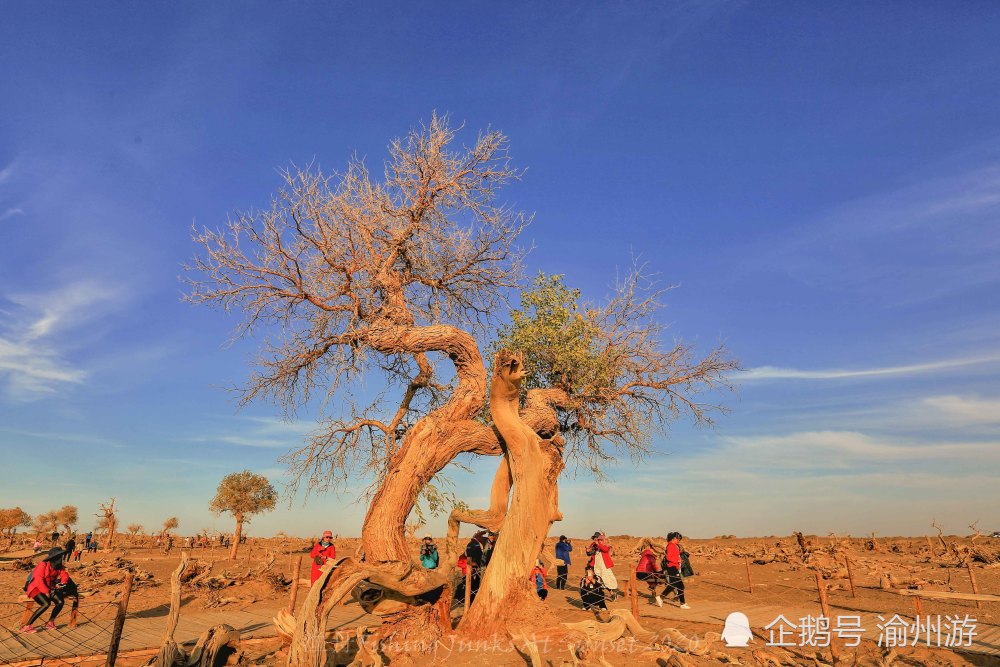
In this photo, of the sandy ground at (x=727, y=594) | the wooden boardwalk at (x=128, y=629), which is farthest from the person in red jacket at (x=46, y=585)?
the sandy ground at (x=727, y=594)

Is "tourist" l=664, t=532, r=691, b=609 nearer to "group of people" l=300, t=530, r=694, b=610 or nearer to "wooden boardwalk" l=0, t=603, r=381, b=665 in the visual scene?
"group of people" l=300, t=530, r=694, b=610

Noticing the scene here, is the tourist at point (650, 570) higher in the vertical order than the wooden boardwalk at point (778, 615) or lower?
higher

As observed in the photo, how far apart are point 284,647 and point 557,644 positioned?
4912 mm

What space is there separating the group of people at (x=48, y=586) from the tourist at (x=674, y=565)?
1324 centimetres

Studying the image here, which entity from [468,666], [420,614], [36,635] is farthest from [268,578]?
[468,666]

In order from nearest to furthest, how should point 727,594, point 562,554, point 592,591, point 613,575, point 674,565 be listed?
1. point 592,591
2. point 613,575
3. point 674,565
4. point 727,594
5. point 562,554

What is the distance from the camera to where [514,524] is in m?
11.0

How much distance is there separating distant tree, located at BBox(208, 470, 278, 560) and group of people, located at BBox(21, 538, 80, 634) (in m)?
40.5

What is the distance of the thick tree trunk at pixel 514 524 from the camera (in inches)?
417

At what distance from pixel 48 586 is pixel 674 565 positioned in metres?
13.8

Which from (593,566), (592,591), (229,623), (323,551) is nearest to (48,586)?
(229,623)

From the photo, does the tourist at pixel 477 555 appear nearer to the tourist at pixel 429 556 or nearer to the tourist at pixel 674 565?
the tourist at pixel 429 556

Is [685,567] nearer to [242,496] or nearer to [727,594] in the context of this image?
[727,594]

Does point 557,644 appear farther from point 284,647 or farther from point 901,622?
point 901,622
